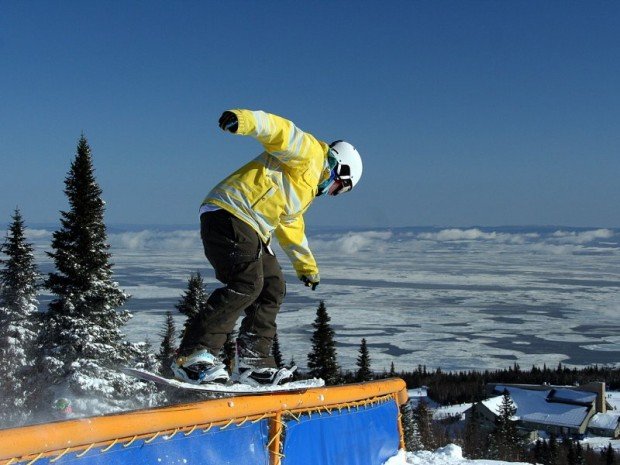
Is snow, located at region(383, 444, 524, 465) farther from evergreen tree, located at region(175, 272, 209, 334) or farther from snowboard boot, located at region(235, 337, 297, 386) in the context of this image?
evergreen tree, located at region(175, 272, 209, 334)

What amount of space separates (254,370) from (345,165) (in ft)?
6.14

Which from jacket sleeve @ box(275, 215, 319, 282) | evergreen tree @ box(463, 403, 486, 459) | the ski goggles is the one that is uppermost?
the ski goggles

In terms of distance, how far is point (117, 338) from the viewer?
58.0 feet

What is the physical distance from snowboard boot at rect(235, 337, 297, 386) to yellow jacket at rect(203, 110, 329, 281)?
93cm

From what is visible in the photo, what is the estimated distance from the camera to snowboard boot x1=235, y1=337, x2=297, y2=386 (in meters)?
4.79

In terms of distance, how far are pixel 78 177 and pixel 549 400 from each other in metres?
117

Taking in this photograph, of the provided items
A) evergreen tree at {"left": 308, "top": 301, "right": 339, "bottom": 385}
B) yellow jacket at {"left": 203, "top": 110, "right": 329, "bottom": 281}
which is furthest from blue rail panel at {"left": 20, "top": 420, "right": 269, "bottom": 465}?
evergreen tree at {"left": 308, "top": 301, "right": 339, "bottom": 385}

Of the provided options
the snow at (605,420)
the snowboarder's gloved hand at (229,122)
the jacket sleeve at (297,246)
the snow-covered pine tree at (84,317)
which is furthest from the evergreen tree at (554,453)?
the snowboarder's gloved hand at (229,122)

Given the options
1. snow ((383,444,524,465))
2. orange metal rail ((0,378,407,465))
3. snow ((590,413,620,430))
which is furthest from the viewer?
snow ((590,413,620,430))

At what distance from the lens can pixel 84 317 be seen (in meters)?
17.4

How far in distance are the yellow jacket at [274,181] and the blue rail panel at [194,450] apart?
1.58m

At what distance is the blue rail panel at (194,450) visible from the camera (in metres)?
2.70

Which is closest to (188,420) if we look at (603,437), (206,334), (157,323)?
(206,334)

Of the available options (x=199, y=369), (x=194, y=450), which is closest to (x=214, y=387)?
(x=199, y=369)
